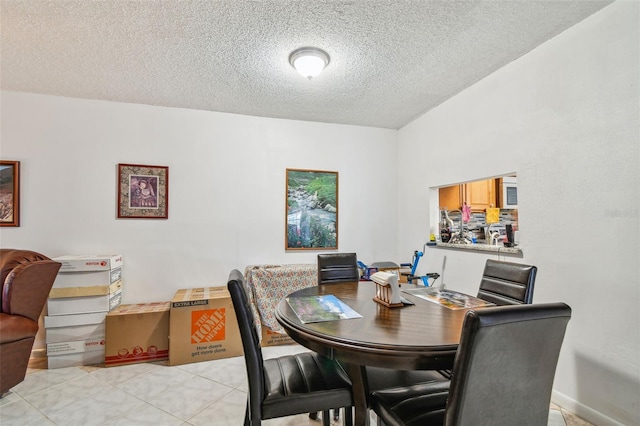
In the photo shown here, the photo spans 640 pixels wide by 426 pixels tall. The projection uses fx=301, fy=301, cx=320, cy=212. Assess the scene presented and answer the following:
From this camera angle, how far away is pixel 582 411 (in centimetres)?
197

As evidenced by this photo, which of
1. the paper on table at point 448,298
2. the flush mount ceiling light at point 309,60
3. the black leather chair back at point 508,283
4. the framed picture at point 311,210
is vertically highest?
the flush mount ceiling light at point 309,60

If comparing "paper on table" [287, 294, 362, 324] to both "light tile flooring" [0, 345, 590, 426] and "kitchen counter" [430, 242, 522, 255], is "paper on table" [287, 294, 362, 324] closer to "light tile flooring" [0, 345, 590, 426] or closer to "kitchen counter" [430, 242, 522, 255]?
"light tile flooring" [0, 345, 590, 426]

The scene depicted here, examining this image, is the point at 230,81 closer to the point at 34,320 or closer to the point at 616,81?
the point at 34,320

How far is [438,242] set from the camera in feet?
11.5

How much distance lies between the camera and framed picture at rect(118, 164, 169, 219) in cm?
323

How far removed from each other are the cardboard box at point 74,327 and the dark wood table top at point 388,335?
2.18m

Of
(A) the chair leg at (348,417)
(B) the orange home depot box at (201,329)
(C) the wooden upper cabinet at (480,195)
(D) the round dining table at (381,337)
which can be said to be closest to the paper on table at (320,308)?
(D) the round dining table at (381,337)

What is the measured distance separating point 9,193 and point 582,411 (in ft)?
16.7

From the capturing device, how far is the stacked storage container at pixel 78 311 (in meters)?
2.68

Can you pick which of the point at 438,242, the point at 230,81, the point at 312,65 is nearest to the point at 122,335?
the point at 230,81

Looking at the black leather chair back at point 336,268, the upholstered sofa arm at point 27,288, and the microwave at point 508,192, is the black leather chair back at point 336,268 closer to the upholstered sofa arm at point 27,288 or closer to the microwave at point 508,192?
the upholstered sofa arm at point 27,288

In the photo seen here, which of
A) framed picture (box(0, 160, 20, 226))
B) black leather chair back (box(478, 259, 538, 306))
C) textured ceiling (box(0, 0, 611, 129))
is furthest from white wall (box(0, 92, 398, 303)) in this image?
black leather chair back (box(478, 259, 538, 306))

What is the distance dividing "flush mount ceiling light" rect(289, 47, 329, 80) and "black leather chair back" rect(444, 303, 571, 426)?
2.08 meters

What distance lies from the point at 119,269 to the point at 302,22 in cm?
289
